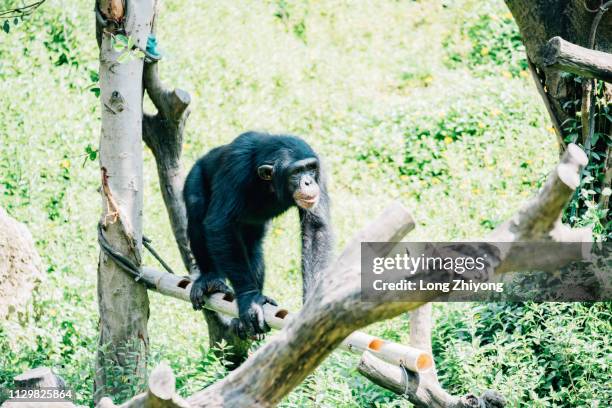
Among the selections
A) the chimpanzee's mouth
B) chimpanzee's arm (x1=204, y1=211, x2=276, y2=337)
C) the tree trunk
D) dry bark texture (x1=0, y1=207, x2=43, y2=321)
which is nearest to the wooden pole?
chimpanzee's arm (x1=204, y1=211, x2=276, y2=337)

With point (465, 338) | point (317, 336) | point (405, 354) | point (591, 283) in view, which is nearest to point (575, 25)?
point (591, 283)

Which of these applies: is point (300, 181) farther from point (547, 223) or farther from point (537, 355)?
point (547, 223)

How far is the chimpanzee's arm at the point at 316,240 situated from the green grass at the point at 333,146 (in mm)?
756

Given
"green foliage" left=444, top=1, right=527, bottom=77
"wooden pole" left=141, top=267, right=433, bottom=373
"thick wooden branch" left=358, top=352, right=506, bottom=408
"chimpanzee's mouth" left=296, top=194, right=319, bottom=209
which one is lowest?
"thick wooden branch" left=358, top=352, right=506, bottom=408

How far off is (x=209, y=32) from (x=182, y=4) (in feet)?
2.31

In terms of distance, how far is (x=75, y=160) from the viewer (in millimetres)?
9023

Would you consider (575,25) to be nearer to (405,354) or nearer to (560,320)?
(560,320)

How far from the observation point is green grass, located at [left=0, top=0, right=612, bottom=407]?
563 centimetres

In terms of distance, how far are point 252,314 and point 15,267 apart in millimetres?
2646

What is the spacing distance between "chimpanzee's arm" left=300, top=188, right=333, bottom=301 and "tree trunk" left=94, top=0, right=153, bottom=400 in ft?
3.81

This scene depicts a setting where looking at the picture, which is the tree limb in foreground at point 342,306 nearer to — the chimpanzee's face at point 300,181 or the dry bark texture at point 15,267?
the chimpanzee's face at point 300,181

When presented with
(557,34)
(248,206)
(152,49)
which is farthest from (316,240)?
Result: (557,34)

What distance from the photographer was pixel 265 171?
224 inches

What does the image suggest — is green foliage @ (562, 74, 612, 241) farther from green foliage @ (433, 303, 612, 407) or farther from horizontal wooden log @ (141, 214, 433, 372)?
horizontal wooden log @ (141, 214, 433, 372)
